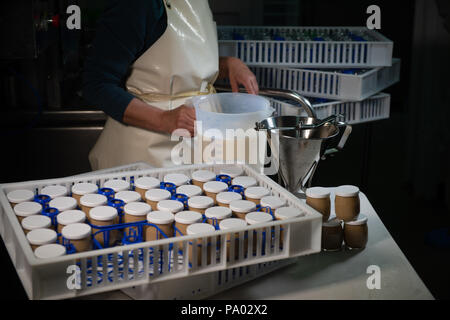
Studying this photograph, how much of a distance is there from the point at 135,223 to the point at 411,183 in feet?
9.95

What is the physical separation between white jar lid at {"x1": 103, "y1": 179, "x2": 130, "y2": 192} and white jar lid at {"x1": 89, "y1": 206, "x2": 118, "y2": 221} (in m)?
0.13

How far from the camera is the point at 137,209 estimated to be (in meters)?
1.21

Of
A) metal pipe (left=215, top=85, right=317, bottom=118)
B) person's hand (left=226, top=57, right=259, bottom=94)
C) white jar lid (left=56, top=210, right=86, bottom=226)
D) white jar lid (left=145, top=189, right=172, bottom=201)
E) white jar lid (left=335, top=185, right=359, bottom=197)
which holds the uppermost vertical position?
person's hand (left=226, top=57, right=259, bottom=94)

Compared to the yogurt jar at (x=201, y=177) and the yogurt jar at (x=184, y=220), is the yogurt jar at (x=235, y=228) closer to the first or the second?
the yogurt jar at (x=184, y=220)

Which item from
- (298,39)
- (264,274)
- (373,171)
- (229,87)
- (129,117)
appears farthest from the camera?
(373,171)

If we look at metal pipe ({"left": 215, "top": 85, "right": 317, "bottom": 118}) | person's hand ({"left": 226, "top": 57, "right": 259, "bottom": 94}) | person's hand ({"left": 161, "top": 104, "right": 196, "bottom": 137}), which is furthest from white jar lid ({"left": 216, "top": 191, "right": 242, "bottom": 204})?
person's hand ({"left": 226, "top": 57, "right": 259, "bottom": 94})

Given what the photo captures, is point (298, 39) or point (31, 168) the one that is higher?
point (298, 39)

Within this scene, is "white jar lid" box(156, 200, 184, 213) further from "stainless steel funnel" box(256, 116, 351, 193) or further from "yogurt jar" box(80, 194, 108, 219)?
"stainless steel funnel" box(256, 116, 351, 193)

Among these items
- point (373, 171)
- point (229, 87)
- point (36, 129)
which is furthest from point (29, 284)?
point (373, 171)

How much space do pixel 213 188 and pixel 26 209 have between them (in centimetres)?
41

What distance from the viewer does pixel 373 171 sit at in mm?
4141

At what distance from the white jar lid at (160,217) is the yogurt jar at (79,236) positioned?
0.13 m

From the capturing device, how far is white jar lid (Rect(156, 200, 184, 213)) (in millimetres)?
1227

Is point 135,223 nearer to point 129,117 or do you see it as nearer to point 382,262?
point 382,262
